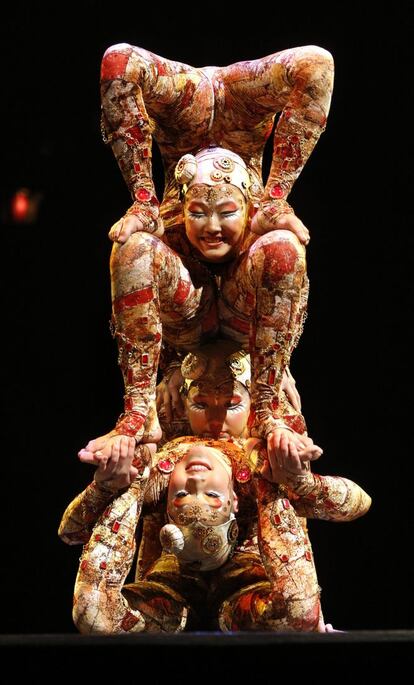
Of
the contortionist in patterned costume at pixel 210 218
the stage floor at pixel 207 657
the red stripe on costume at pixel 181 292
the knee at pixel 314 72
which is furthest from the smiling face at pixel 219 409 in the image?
the stage floor at pixel 207 657

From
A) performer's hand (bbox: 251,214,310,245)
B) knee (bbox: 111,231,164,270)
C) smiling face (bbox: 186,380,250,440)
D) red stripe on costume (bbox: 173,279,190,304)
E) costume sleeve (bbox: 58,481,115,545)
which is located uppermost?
performer's hand (bbox: 251,214,310,245)

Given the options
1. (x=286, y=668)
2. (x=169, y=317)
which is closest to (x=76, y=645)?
(x=286, y=668)

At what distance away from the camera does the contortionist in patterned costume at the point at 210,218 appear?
2920 mm

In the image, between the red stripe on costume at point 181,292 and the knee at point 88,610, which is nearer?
the knee at point 88,610

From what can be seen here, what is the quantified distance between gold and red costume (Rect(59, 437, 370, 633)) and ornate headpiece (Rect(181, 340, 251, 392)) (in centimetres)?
17

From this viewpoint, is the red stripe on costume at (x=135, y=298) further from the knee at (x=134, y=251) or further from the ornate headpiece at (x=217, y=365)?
the ornate headpiece at (x=217, y=365)

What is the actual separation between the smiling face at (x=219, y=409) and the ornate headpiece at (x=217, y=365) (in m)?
0.02

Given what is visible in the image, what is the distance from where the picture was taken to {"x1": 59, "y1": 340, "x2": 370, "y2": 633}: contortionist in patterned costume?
2826 millimetres

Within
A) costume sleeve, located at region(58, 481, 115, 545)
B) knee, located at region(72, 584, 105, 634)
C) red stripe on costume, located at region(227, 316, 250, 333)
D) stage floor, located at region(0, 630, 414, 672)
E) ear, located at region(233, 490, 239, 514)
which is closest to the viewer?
stage floor, located at region(0, 630, 414, 672)

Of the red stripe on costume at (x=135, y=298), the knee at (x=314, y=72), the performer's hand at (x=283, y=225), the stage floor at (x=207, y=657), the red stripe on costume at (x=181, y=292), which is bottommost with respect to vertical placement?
the stage floor at (x=207, y=657)

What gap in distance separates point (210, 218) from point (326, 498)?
0.68 m

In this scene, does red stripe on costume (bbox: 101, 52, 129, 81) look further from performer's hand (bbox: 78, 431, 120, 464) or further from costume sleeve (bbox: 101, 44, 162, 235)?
performer's hand (bbox: 78, 431, 120, 464)

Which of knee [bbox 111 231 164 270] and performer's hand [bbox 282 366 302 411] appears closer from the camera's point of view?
knee [bbox 111 231 164 270]

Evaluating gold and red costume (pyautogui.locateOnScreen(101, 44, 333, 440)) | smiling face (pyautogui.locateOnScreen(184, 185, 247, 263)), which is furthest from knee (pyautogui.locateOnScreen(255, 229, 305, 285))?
smiling face (pyautogui.locateOnScreen(184, 185, 247, 263))
